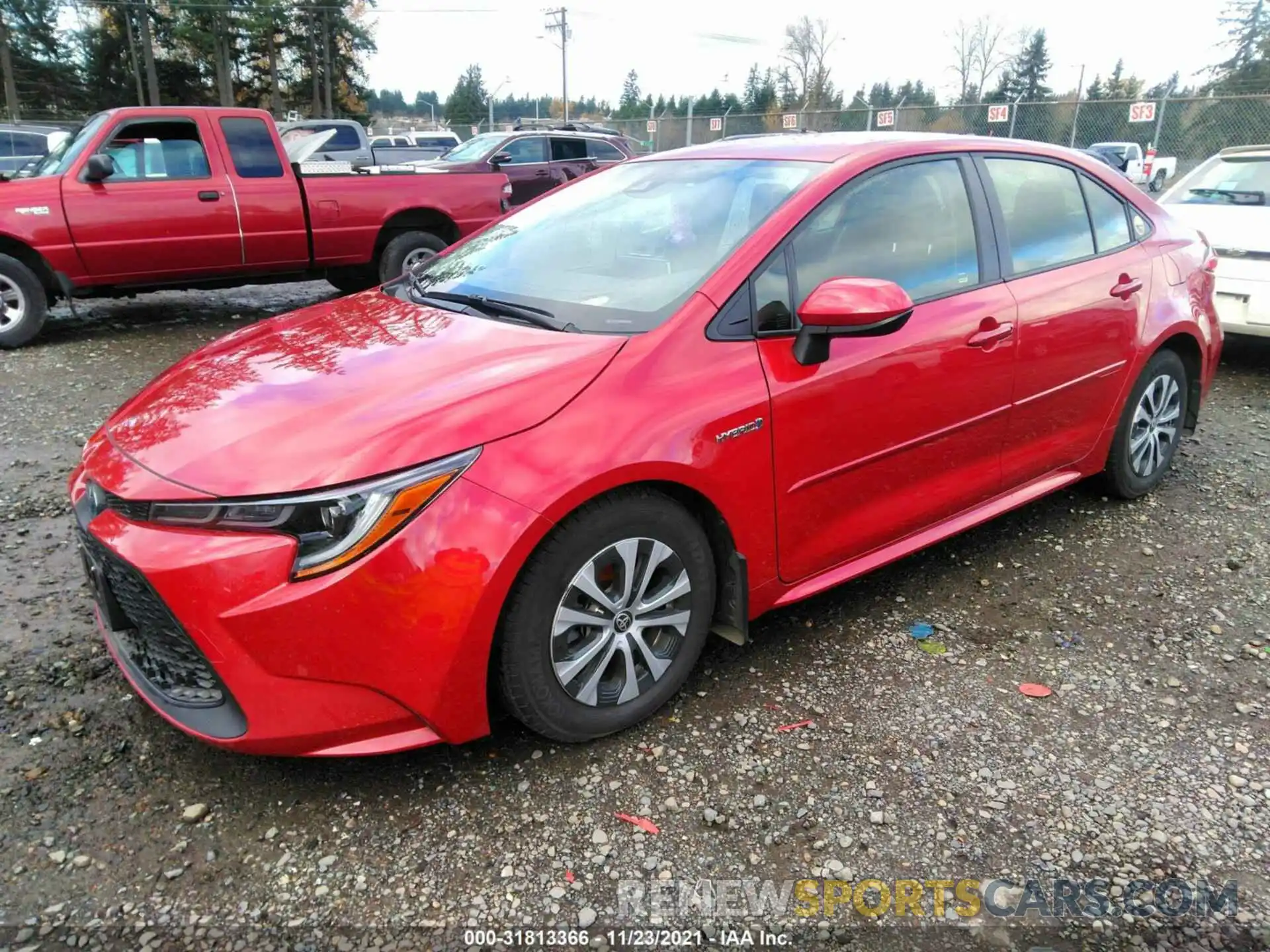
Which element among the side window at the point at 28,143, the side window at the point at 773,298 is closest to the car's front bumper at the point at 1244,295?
the side window at the point at 773,298

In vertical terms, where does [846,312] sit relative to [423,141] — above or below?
below

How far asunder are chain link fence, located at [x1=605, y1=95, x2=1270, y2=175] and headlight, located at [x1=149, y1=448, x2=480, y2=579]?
15.2 metres

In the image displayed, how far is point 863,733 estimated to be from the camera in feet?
8.57

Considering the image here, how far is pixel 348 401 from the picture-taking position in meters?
2.29

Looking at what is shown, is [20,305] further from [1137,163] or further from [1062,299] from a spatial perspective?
[1137,163]

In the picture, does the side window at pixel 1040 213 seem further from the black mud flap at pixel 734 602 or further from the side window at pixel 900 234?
the black mud flap at pixel 734 602

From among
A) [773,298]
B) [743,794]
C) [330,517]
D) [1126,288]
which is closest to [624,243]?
[773,298]

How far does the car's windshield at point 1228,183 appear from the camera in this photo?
267 inches

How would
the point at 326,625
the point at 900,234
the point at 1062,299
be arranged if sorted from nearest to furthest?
1. the point at 326,625
2. the point at 900,234
3. the point at 1062,299

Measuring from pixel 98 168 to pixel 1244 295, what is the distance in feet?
28.4

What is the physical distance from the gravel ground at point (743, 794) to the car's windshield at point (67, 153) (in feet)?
17.1

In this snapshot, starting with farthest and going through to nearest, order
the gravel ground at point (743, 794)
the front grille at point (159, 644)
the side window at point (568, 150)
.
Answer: the side window at point (568, 150), the front grille at point (159, 644), the gravel ground at point (743, 794)

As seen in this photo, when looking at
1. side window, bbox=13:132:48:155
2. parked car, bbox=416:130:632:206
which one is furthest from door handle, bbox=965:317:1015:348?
side window, bbox=13:132:48:155

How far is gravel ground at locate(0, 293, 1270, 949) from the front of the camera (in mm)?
1997
